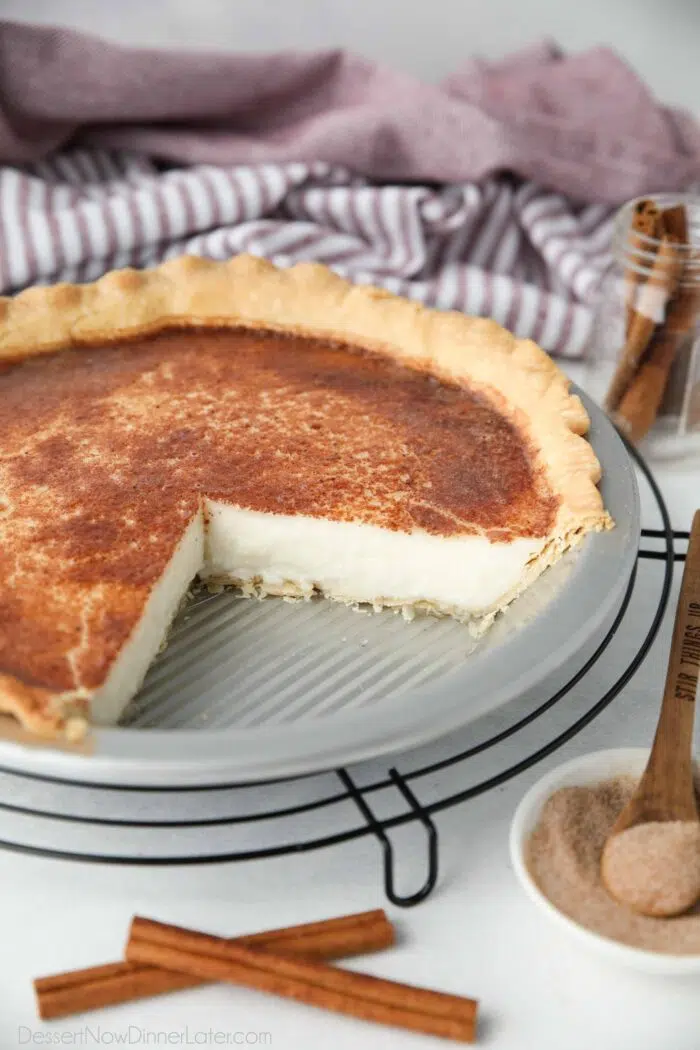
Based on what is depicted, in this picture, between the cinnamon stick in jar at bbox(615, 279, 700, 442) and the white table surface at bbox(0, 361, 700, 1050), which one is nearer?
the white table surface at bbox(0, 361, 700, 1050)

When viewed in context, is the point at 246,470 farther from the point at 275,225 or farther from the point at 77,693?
the point at 275,225

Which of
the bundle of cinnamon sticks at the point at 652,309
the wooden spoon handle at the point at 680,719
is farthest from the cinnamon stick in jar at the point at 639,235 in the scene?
the wooden spoon handle at the point at 680,719

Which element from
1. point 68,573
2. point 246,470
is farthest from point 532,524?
point 68,573

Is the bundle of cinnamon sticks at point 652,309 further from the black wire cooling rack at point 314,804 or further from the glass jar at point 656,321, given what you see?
the black wire cooling rack at point 314,804

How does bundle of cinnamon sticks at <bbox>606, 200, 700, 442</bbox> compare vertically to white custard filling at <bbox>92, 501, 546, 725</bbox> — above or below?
above

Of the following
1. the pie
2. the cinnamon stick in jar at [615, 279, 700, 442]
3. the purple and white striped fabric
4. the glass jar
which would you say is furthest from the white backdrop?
the cinnamon stick in jar at [615, 279, 700, 442]

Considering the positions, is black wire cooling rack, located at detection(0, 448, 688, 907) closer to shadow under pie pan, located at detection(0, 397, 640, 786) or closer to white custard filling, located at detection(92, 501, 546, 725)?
shadow under pie pan, located at detection(0, 397, 640, 786)
